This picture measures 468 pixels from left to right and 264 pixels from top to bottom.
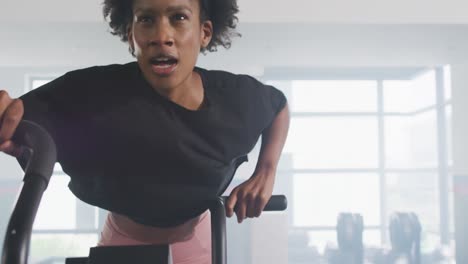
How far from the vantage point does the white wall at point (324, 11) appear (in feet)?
6.66

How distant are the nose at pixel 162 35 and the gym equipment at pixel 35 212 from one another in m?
0.25

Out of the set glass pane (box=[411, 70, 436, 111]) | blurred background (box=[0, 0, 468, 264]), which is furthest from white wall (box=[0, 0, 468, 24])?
glass pane (box=[411, 70, 436, 111])

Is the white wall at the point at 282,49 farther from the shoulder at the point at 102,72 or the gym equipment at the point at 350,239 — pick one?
the shoulder at the point at 102,72

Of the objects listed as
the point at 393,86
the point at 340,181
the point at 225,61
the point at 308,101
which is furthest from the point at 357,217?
the point at 225,61

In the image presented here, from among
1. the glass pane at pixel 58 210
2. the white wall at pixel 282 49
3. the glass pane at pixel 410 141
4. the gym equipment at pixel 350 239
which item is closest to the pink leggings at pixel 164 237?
the white wall at pixel 282 49

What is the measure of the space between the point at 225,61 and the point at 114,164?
90.7 inches

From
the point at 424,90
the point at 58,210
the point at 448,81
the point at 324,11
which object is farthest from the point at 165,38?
the point at 424,90

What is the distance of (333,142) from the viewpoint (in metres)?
4.37

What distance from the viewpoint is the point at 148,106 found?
0.78 m

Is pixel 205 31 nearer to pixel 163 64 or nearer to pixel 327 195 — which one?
pixel 163 64

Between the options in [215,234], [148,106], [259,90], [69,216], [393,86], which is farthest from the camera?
[393,86]

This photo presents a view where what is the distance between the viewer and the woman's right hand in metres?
0.51

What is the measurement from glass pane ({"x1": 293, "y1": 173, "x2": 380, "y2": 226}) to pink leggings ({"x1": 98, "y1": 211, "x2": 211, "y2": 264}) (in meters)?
3.26

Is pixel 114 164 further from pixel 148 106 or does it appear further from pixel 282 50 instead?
pixel 282 50
